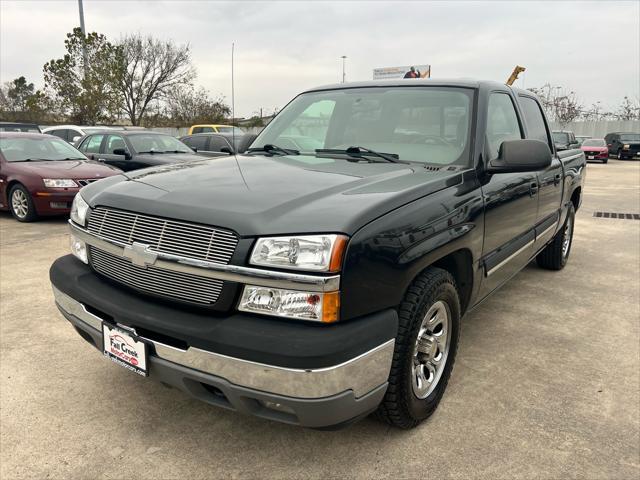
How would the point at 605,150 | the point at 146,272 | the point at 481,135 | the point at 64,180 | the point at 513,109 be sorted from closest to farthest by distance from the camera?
1. the point at 146,272
2. the point at 481,135
3. the point at 513,109
4. the point at 64,180
5. the point at 605,150

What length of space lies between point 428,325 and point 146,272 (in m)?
1.36

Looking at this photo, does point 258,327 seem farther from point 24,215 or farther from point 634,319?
point 24,215

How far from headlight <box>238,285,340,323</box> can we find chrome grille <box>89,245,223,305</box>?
0.15m

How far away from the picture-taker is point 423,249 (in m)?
2.18

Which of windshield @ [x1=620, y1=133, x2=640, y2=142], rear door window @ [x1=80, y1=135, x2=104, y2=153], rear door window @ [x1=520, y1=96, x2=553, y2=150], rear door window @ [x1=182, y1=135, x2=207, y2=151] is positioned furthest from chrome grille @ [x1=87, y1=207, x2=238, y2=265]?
windshield @ [x1=620, y1=133, x2=640, y2=142]

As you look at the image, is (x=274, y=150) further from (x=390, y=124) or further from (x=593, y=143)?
(x=593, y=143)

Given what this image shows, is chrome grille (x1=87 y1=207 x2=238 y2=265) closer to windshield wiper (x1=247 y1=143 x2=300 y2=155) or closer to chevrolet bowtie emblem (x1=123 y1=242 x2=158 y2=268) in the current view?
chevrolet bowtie emblem (x1=123 y1=242 x2=158 y2=268)

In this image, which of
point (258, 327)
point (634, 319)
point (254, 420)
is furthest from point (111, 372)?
point (634, 319)

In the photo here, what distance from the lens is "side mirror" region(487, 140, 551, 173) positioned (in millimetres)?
2777

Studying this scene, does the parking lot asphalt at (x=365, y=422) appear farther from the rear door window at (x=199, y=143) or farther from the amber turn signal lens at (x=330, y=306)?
the rear door window at (x=199, y=143)

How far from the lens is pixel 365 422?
249cm

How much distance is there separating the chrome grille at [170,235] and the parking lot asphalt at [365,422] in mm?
967

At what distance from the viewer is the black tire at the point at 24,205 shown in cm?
757

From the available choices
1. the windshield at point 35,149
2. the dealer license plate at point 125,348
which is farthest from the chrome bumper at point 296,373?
the windshield at point 35,149
